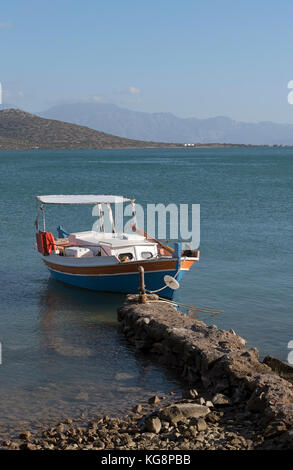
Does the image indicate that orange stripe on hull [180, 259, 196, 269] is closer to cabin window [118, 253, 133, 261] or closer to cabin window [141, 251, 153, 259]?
cabin window [141, 251, 153, 259]

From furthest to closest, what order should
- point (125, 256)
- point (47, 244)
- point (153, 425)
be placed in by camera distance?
point (47, 244) → point (125, 256) → point (153, 425)

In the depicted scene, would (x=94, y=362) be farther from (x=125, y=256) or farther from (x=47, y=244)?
(x=47, y=244)

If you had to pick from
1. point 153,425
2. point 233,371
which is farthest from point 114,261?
point 153,425

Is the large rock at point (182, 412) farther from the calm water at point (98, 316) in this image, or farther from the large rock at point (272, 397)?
the calm water at point (98, 316)

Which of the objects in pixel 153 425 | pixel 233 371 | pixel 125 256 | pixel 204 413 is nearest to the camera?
pixel 153 425

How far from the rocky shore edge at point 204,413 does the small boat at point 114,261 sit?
601 cm

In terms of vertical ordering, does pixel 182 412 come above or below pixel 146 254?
below

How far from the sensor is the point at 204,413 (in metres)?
11.6

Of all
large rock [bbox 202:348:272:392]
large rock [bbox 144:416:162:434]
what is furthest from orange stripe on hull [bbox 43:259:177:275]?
large rock [bbox 144:416:162:434]

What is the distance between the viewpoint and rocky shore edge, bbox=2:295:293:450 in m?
10.7

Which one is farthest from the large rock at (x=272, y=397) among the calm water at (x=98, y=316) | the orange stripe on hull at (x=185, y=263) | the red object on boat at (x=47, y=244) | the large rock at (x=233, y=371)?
the red object on boat at (x=47, y=244)

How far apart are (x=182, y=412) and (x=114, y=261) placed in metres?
10.9

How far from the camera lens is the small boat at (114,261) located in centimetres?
2162
